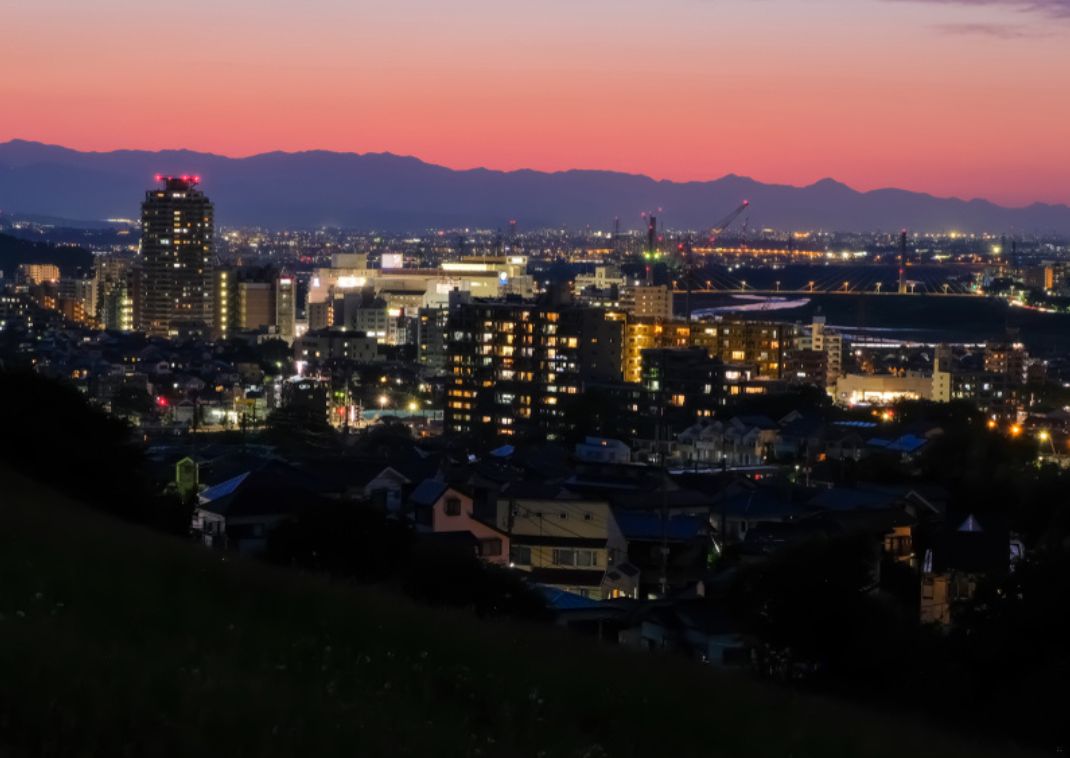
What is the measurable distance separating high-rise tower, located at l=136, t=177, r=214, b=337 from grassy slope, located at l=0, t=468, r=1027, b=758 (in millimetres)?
55553

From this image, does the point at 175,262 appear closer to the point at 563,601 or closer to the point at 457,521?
the point at 457,521

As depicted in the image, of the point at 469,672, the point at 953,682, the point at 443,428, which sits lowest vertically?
the point at 443,428

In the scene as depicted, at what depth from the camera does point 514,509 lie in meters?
11.4

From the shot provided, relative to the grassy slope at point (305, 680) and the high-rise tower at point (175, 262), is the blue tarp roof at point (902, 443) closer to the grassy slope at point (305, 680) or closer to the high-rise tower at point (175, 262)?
the grassy slope at point (305, 680)

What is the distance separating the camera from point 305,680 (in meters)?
3.39

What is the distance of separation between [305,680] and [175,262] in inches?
2255

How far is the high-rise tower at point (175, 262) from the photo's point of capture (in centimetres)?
5941

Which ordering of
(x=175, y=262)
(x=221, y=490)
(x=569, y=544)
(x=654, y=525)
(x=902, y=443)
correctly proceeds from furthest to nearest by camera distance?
(x=175, y=262)
(x=902, y=443)
(x=654, y=525)
(x=221, y=490)
(x=569, y=544)

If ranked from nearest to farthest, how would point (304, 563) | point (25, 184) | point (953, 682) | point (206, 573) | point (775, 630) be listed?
point (206, 573) < point (953, 682) < point (775, 630) < point (304, 563) < point (25, 184)

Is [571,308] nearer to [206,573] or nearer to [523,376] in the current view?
[523,376]

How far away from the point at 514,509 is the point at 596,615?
10.1 feet

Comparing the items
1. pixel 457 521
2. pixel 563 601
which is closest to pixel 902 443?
pixel 457 521

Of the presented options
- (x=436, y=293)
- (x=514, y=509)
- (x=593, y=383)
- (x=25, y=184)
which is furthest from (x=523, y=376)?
(x=25, y=184)

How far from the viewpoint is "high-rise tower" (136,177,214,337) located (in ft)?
195
